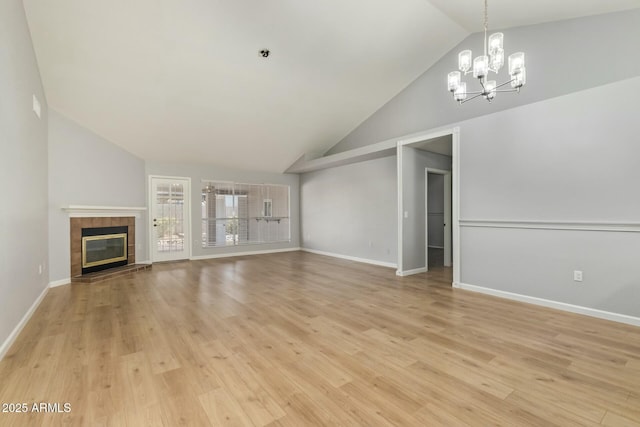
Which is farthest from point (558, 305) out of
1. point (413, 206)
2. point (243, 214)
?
point (243, 214)

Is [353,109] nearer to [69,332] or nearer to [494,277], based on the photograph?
[494,277]

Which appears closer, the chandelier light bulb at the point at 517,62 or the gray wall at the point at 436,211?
the chandelier light bulb at the point at 517,62

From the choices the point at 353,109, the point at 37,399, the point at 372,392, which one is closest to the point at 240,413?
the point at 372,392

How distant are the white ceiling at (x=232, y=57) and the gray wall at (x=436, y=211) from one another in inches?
162

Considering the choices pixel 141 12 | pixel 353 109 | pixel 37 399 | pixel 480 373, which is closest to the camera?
pixel 37 399

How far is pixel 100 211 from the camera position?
5.28m

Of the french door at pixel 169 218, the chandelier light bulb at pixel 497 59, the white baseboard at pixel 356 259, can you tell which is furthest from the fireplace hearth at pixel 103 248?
the chandelier light bulb at pixel 497 59

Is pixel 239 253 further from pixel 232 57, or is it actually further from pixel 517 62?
pixel 517 62

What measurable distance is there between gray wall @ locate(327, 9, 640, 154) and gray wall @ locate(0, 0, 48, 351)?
540cm

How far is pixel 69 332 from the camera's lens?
9.14ft

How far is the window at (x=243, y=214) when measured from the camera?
24.1 feet

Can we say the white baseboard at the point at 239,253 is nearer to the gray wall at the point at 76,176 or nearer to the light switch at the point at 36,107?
the gray wall at the point at 76,176

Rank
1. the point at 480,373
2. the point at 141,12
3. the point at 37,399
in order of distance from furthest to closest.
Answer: the point at 141,12 < the point at 480,373 < the point at 37,399

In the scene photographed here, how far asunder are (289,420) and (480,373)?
1.42 meters
